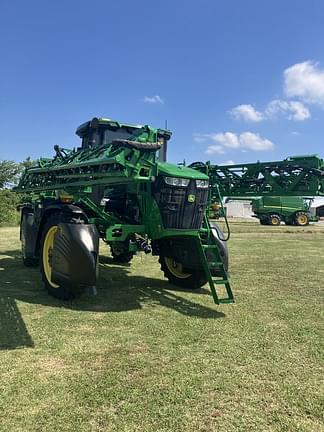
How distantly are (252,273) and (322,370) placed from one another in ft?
14.6

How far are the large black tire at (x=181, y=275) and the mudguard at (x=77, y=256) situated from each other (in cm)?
196

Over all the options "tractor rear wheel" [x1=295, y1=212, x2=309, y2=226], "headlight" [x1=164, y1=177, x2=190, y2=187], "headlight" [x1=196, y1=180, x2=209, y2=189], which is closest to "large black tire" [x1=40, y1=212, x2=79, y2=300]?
"headlight" [x1=164, y1=177, x2=190, y2=187]

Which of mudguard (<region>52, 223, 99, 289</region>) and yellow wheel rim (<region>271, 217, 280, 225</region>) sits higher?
yellow wheel rim (<region>271, 217, 280, 225</region>)

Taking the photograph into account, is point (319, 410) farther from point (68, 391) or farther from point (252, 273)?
point (252, 273)

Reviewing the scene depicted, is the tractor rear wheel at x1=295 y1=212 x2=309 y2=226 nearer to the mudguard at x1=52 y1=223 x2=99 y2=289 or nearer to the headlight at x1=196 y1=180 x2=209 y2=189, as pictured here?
the headlight at x1=196 y1=180 x2=209 y2=189

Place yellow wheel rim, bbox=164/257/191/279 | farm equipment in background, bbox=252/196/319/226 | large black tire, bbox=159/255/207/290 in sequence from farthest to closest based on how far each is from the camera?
farm equipment in background, bbox=252/196/319/226, yellow wheel rim, bbox=164/257/191/279, large black tire, bbox=159/255/207/290

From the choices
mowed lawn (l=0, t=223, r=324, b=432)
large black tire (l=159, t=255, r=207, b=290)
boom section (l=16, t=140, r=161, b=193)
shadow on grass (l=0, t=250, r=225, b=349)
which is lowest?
mowed lawn (l=0, t=223, r=324, b=432)

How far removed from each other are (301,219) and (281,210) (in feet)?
5.57

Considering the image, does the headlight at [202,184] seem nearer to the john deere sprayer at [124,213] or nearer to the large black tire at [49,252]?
the john deere sprayer at [124,213]

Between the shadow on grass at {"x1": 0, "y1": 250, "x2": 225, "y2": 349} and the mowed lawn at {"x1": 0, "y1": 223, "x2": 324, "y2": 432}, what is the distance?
0.6 inches

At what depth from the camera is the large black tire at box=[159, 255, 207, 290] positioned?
6.46 meters

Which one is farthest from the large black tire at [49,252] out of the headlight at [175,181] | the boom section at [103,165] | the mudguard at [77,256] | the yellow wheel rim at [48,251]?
the headlight at [175,181]

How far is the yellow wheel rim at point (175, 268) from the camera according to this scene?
671 cm

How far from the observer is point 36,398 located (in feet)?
9.18
